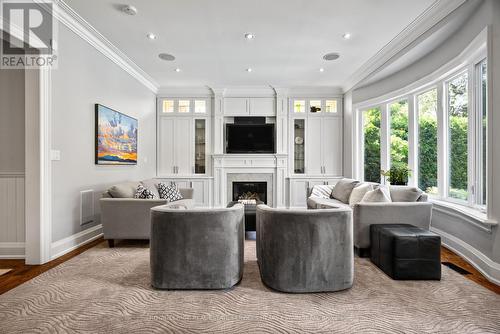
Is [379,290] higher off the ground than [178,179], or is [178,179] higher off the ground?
[178,179]

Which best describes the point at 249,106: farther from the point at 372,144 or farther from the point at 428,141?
the point at 428,141

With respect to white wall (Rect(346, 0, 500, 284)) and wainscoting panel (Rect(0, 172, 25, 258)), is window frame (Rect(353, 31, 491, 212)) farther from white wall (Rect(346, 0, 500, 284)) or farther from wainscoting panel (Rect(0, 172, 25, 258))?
wainscoting panel (Rect(0, 172, 25, 258))

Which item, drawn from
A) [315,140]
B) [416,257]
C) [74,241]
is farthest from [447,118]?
[74,241]

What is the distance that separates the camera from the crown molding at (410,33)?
9.46ft

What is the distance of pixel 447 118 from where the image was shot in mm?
3703

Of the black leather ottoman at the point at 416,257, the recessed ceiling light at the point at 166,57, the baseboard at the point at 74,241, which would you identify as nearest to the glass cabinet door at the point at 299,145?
the recessed ceiling light at the point at 166,57

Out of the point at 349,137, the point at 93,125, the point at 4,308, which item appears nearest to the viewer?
→ the point at 4,308

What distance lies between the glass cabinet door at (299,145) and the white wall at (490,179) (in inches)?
105

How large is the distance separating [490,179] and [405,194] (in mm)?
882

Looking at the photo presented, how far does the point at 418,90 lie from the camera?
4.24 m

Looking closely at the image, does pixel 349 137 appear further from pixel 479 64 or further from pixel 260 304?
pixel 260 304

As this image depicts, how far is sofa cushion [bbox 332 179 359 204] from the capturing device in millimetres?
4331

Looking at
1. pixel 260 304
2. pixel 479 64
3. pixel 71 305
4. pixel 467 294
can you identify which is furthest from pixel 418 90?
pixel 71 305

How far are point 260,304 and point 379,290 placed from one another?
3.37 feet
